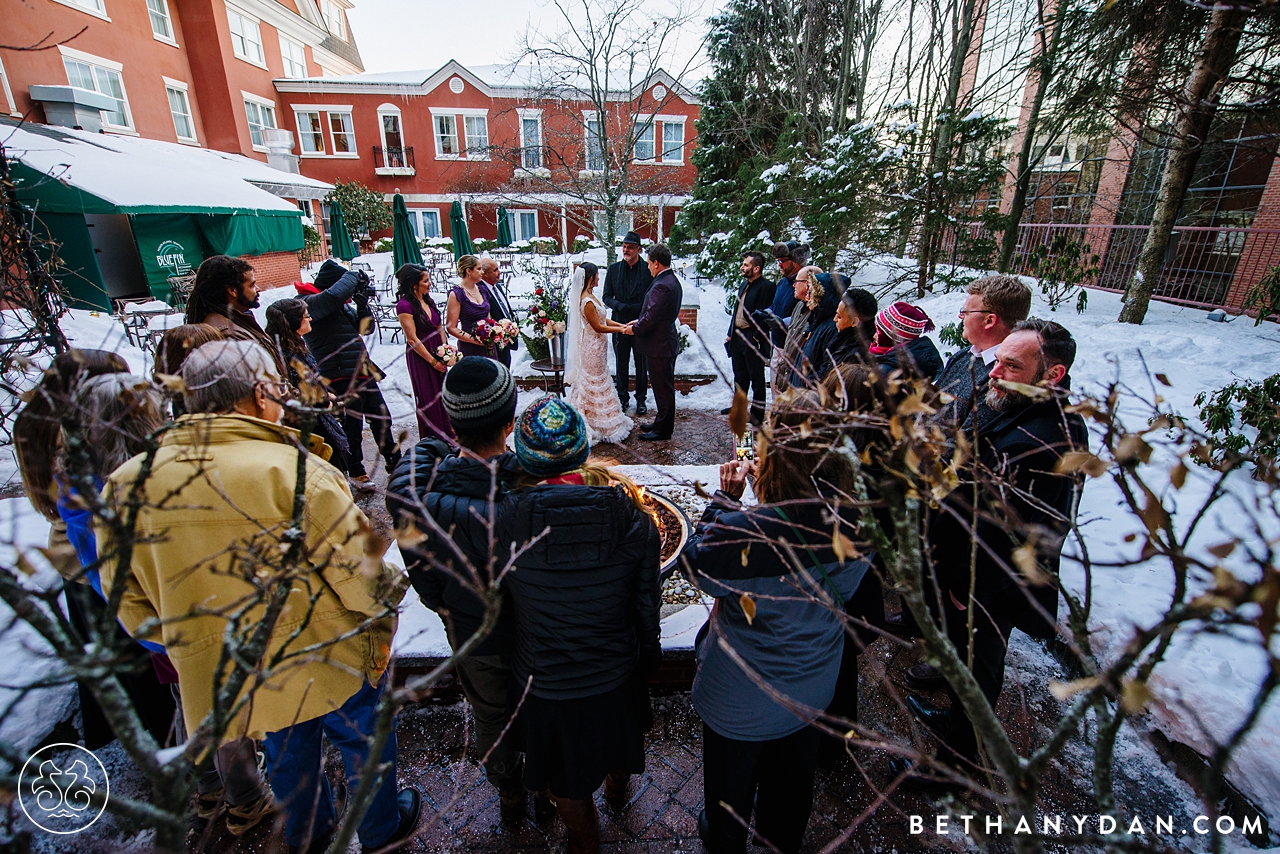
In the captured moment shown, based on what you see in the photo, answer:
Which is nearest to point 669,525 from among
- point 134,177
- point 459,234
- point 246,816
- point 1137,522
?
point 246,816

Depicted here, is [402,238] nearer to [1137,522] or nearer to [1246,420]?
[1137,522]

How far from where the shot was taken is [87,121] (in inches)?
521

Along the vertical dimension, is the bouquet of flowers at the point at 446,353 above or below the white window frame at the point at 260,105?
below

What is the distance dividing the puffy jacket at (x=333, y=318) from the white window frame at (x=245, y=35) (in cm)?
2263

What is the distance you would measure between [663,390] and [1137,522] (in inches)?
162

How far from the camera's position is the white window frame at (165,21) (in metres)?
17.0

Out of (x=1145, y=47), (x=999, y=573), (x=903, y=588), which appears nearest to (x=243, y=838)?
(x=903, y=588)

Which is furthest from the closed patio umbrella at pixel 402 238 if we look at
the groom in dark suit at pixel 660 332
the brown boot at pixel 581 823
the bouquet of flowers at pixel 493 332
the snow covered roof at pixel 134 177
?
the brown boot at pixel 581 823

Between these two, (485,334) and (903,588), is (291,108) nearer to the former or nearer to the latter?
(485,334)

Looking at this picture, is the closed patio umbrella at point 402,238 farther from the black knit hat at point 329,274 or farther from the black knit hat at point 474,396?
the black knit hat at point 474,396

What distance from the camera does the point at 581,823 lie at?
6.83 ft

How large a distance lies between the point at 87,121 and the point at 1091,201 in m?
24.1

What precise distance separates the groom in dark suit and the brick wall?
45.4ft

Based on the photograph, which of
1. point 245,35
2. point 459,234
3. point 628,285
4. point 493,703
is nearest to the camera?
point 493,703
